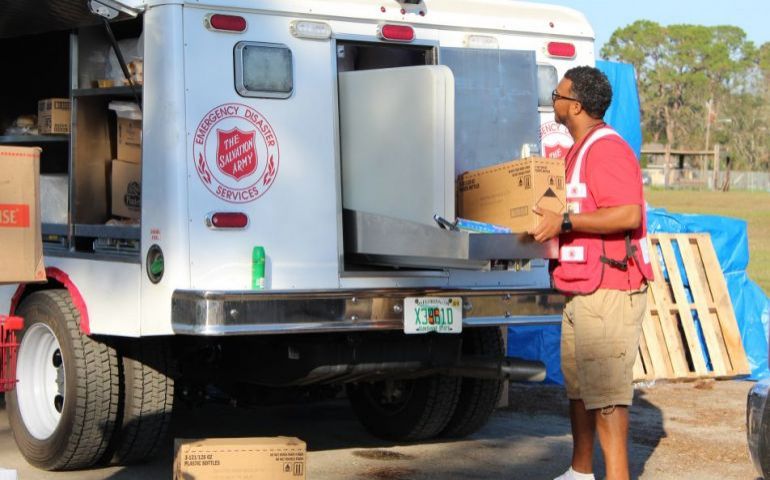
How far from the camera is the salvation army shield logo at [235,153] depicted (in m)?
6.08

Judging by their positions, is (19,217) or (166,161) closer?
(19,217)

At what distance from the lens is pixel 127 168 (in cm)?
702

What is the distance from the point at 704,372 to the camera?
10.2 metres

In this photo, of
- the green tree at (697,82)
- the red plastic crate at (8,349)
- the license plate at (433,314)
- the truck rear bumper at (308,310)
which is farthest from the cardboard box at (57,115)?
the green tree at (697,82)

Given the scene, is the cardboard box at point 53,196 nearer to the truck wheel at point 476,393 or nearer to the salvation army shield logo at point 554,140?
the truck wheel at point 476,393

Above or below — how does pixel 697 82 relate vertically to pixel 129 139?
above

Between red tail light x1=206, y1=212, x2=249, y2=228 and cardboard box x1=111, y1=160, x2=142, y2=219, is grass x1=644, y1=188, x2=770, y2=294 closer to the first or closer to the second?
cardboard box x1=111, y1=160, x2=142, y2=219

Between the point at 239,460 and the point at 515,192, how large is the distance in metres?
1.81

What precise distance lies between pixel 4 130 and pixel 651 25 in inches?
4455

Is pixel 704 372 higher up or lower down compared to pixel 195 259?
lower down

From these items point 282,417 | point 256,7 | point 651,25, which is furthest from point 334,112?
point 651,25

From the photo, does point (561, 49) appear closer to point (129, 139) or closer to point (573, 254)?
point (573, 254)

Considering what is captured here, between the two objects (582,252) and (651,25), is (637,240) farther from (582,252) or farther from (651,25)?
(651,25)

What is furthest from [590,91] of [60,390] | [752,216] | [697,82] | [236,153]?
[697,82]
